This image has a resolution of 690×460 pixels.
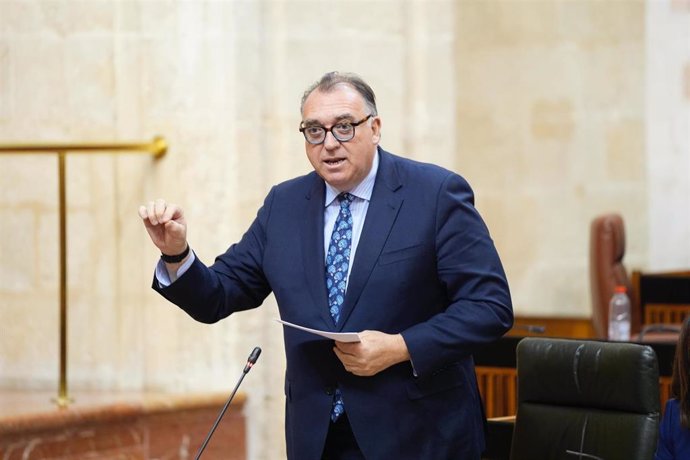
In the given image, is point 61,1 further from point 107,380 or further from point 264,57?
point 107,380

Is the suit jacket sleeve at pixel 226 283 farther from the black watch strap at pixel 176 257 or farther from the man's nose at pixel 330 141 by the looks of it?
the man's nose at pixel 330 141

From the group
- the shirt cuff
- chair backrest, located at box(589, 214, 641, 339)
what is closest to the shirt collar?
the shirt cuff

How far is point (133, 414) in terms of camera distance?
5.16m

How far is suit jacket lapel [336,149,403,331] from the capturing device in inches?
122

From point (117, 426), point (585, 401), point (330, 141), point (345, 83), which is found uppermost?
point (345, 83)

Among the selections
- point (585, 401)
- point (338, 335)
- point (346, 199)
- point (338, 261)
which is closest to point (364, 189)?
point (346, 199)

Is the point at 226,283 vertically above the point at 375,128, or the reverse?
the point at 375,128

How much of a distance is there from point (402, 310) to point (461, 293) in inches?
5.7

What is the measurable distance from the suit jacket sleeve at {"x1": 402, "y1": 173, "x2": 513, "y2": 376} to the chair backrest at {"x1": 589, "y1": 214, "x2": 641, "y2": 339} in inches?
147

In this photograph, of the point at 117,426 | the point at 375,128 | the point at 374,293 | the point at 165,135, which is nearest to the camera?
the point at 374,293

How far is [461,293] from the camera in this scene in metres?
3.09

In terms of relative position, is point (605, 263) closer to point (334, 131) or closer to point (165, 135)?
point (165, 135)

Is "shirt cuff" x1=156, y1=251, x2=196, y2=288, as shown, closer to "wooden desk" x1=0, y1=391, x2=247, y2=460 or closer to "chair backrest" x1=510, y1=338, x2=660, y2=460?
"chair backrest" x1=510, y1=338, x2=660, y2=460

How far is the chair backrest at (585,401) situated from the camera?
3396mm
